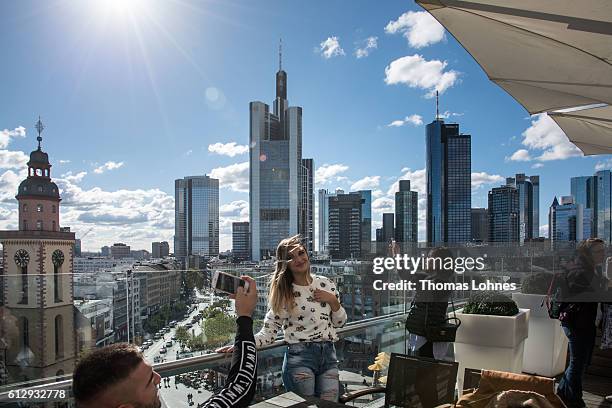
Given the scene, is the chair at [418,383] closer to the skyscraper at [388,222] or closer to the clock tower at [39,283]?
the clock tower at [39,283]

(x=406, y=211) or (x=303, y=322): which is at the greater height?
(x=303, y=322)

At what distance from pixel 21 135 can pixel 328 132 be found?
6768cm

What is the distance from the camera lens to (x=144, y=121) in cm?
7625

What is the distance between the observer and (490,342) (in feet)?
11.5

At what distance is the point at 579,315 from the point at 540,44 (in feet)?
6.84

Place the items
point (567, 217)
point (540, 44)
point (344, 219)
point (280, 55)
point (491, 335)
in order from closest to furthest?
point (540, 44) < point (491, 335) < point (567, 217) < point (344, 219) < point (280, 55)

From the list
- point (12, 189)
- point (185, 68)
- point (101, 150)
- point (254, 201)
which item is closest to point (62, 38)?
point (185, 68)

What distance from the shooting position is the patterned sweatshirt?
90.7 inches

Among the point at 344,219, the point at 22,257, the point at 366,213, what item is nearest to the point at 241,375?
the point at 22,257

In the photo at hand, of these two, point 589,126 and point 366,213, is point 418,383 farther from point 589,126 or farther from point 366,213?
point 366,213

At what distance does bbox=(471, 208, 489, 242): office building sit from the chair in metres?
48.3

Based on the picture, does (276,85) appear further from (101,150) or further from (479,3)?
(479,3)

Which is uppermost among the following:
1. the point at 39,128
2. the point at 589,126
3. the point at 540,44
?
the point at 39,128

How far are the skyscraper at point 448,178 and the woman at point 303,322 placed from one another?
6179cm
